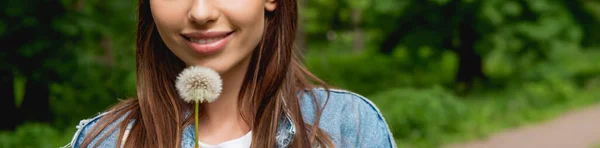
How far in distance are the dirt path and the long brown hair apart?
5503 millimetres

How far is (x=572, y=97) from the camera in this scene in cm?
871

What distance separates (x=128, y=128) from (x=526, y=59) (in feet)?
23.8

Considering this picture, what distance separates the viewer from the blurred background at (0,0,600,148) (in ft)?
22.0

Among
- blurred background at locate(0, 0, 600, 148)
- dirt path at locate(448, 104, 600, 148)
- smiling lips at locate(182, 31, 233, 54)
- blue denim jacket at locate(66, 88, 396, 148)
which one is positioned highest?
blurred background at locate(0, 0, 600, 148)

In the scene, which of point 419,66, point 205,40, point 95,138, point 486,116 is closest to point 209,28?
point 205,40

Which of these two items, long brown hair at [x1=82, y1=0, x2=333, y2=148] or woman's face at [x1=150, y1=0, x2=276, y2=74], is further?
long brown hair at [x1=82, y1=0, x2=333, y2=148]

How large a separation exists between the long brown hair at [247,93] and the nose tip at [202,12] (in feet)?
0.57

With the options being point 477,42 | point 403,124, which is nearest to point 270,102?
point 403,124

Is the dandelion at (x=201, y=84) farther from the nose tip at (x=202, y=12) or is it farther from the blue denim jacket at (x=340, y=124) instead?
the blue denim jacket at (x=340, y=124)

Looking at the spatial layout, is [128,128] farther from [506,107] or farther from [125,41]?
[125,41]

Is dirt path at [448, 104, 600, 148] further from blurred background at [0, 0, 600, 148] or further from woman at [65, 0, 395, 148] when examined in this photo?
woman at [65, 0, 395, 148]

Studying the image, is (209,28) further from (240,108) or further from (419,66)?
(419,66)

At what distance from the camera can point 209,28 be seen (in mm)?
1161

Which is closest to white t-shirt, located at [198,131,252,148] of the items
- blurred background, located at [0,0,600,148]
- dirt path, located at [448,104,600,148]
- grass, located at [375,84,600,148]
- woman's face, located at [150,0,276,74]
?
woman's face, located at [150,0,276,74]
